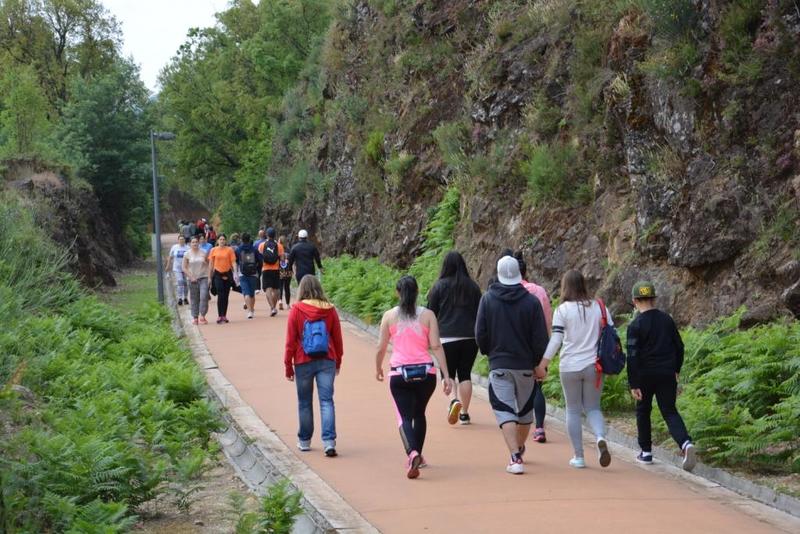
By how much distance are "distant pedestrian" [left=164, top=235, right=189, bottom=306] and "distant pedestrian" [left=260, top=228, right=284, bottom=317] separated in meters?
2.41

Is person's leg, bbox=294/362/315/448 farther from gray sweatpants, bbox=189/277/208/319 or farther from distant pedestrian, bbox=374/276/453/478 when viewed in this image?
gray sweatpants, bbox=189/277/208/319

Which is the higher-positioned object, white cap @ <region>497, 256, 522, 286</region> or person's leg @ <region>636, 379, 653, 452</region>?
white cap @ <region>497, 256, 522, 286</region>

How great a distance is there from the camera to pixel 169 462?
1052 cm

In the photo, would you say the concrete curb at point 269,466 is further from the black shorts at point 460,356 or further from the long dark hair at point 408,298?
the black shorts at point 460,356

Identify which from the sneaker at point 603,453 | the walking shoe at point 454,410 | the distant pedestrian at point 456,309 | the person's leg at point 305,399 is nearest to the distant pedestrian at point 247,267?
the distant pedestrian at point 456,309

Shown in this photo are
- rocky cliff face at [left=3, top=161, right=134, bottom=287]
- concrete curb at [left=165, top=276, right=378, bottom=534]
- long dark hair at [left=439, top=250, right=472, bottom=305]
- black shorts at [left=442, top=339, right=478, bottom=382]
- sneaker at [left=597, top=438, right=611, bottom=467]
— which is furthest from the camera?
rocky cliff face at [left=3, top=161, right=134, bottom=287]

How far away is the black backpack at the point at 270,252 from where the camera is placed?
80.7ft

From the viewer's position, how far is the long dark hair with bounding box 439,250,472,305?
12273 mm

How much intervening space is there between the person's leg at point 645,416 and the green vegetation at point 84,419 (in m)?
3.96

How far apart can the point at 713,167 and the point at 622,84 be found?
261cm

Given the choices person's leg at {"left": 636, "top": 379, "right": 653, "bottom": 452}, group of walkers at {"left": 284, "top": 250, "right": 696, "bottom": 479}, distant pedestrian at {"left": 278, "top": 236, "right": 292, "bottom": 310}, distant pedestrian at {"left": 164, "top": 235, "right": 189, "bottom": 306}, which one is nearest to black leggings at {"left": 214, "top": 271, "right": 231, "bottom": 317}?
distant pedestrian at {"left": 278, "top": 236, "right": 292, "bottom": 310}

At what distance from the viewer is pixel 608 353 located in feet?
34.2

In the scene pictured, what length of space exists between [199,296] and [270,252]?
1.74 meters

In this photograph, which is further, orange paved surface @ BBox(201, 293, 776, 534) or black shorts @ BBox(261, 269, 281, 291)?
black shorts @ BBox(261, 269, 281, 291)
